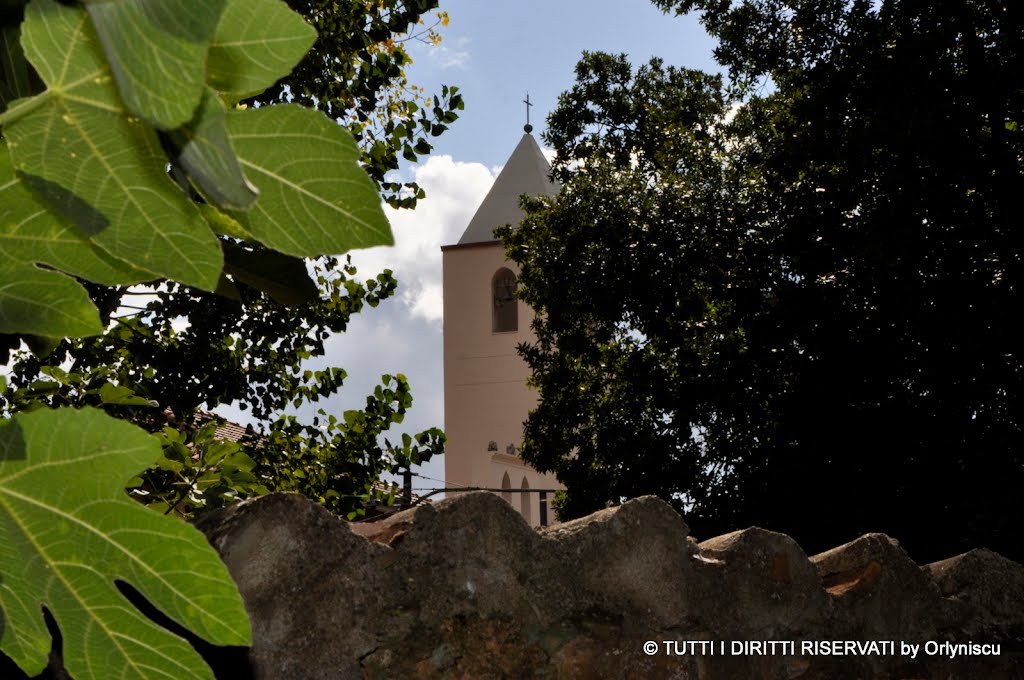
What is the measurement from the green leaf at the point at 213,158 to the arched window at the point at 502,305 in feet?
95.8

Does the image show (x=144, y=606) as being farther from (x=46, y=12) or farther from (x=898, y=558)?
(x=898, y=558)

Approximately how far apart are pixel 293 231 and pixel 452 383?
30.2 metres

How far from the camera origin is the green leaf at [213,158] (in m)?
0.28

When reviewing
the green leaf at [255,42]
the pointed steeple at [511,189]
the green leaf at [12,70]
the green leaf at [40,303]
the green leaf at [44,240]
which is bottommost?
the green leaf at [40,303]

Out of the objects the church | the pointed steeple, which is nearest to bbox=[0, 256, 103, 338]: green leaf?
the church

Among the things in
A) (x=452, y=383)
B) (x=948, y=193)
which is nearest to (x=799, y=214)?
(x=948, y=193)

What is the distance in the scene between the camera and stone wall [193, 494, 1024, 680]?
1.83 metres

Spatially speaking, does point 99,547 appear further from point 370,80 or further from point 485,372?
point 485,372

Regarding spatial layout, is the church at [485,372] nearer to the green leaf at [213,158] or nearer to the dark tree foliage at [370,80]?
the dark tree foliage at [370,80]

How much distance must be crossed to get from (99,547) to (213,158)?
0.15m

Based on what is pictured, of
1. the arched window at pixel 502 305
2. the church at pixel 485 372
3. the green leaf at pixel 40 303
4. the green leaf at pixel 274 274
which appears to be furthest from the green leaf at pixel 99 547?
the arched window at pixel 502 305

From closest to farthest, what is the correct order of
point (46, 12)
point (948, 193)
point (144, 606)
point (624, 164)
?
point (46, 12) < point (144, 606) < point (948, 193) < point (624, 164)

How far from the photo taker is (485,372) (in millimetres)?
29938

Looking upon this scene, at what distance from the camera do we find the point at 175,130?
0.29 metres
